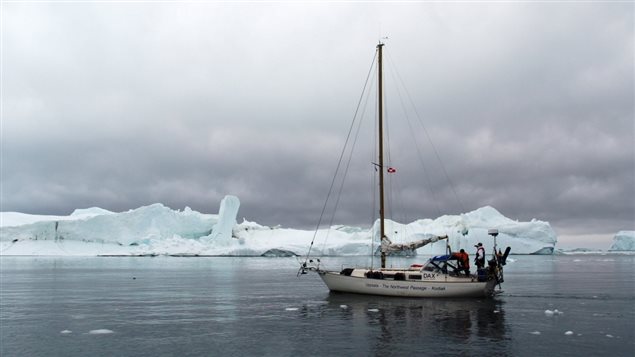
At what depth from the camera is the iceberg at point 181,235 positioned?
100m

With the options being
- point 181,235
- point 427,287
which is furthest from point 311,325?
point 181,235

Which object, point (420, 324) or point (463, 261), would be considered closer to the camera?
point (420, 324)

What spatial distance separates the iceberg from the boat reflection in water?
238 ft

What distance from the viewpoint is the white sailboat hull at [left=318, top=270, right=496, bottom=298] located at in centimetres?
2609

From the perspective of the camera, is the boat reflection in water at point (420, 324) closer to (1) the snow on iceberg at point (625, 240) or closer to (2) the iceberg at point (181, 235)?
(2) the iceberg at point (181, 235)

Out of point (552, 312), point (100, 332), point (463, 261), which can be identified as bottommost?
point (100, 332)

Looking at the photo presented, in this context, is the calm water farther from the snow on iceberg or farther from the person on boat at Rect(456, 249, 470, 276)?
the snow on iceberg

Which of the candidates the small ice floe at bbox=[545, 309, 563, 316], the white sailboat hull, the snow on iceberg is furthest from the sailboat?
the snow on iceberg

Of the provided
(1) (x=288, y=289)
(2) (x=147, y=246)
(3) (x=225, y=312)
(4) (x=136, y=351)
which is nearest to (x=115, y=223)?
(2) (x=147, y=246)

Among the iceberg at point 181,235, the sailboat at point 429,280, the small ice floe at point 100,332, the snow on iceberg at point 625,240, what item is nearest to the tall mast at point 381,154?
the sailboat at point 429,280

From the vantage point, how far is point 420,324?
18.7 metres

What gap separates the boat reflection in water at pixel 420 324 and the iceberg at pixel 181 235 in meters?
72.5

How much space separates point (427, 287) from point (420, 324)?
312 inches

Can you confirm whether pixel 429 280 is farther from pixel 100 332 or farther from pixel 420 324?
pixel 100 332
